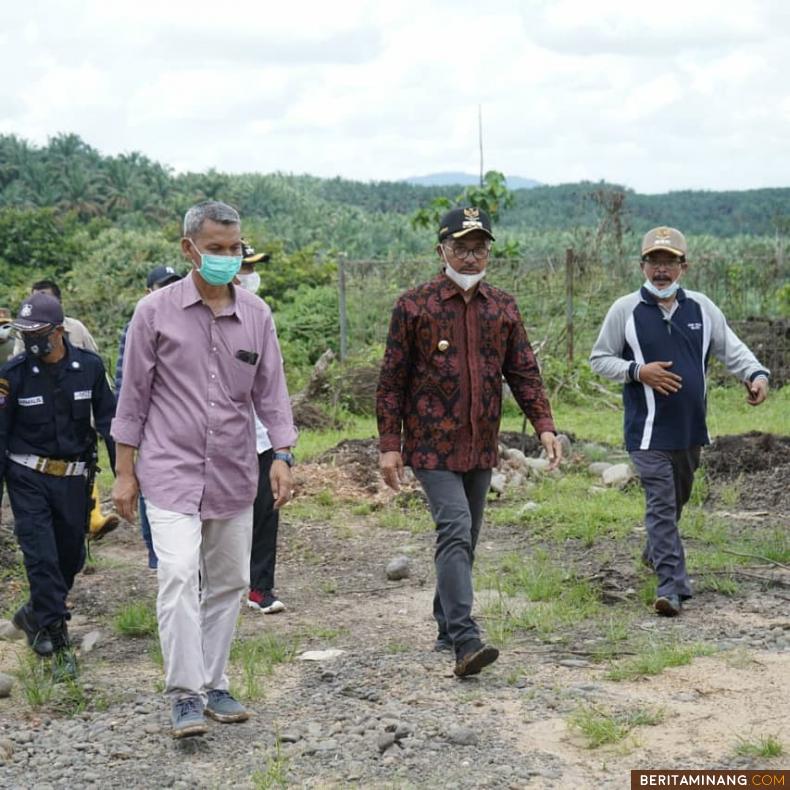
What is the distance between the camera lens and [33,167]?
31.8 metres

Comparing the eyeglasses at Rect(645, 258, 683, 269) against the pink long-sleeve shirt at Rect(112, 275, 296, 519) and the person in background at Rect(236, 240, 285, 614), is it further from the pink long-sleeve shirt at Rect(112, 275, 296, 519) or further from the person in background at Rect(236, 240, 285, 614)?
the pink long-sleeve shirt at Rect(112, 275, 296, 519)

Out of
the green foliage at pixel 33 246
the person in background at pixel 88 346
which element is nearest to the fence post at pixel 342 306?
the person in background at pixel 88 346

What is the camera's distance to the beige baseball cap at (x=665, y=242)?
727 centimetres

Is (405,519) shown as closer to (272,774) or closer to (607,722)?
(607,722)

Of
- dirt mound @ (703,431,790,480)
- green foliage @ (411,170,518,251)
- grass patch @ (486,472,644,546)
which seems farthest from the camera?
green foliage @ (411,170,518,251)

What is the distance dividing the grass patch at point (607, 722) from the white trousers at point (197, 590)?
4.83 ft

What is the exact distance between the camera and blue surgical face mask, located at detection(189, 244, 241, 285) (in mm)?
5289

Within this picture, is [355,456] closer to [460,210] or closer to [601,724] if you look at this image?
[460,210]

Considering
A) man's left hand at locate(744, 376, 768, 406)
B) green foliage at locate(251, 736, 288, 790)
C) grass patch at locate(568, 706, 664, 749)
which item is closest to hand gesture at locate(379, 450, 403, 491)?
grass patch at locate(568, 706, 664, 749)

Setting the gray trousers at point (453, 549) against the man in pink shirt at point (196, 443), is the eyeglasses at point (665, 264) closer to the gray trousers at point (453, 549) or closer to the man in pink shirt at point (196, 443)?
the gray trousers at point (453, 549)

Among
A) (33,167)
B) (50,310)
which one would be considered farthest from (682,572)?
(33,167)

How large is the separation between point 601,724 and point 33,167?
95.3ft

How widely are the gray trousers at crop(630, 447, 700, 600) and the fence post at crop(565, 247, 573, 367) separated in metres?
10.4

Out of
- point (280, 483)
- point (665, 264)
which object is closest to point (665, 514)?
point (665, 264)
